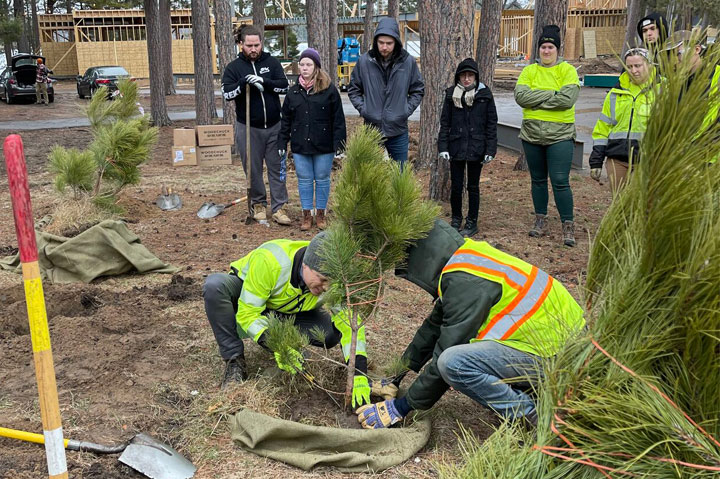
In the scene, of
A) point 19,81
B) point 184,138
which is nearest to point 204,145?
point 184,138

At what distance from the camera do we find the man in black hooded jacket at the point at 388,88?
6203 mm

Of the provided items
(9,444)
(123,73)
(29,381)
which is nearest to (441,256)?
(9,444)

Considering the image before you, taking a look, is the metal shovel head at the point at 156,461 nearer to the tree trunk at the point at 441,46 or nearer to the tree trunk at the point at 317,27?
the tree trunk at the point at 441,46

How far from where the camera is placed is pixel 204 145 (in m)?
10.4

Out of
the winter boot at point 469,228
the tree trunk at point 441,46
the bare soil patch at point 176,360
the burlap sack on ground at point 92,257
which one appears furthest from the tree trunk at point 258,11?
the burlap sack on ground at point 92,257

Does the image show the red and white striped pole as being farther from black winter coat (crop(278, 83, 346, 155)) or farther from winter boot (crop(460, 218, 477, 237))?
winter boot (crop(460, 218, 477, 237))

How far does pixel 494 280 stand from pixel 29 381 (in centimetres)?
243

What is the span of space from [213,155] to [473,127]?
217 inches

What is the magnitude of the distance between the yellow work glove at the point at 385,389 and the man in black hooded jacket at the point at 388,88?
10.8ft

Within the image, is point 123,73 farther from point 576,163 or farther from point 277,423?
point 277,423

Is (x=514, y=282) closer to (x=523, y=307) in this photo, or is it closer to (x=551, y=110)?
(x=523, y=307)

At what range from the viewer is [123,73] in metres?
24.6

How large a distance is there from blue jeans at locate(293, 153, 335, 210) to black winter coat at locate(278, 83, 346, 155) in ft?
0.27

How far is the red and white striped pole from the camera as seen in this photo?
2.11 m
